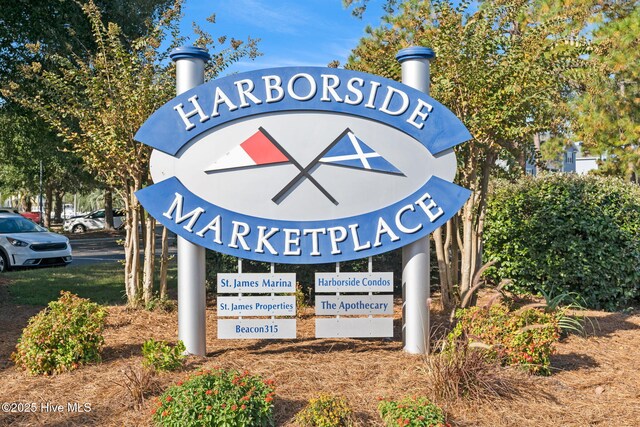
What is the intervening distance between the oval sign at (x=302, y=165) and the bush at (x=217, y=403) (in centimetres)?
158

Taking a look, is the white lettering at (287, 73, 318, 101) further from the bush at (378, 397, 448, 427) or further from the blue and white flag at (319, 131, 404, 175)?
the bush at (378, 397, 448, 427)

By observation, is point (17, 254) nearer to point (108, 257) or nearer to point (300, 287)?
point (108, 257)

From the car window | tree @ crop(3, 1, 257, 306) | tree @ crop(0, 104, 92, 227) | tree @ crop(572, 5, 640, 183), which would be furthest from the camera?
tree @ crop(572, 5, 640, 183)

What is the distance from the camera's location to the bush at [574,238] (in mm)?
8344

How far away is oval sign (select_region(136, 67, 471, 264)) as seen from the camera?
5375 millimetres

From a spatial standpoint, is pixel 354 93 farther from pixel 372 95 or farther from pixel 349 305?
pixel 349 305

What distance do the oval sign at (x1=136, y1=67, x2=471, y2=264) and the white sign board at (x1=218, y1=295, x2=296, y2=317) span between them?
414 millimetres

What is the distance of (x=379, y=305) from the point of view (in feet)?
18.3

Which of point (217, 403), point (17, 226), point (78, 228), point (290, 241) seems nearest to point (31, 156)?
point (78, 228)

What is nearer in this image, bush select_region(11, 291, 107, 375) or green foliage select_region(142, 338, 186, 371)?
green foliage select_region(142, 338, 186, 371)

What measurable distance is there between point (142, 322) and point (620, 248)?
21.9 ft

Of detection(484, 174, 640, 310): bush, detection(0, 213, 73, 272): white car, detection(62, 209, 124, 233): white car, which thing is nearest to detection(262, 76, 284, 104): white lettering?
detection(484, 174, 640, 310): bush

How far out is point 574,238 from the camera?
27.3 feet

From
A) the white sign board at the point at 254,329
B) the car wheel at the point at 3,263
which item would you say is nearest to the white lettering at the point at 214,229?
the white sign board at the point at 254,329
